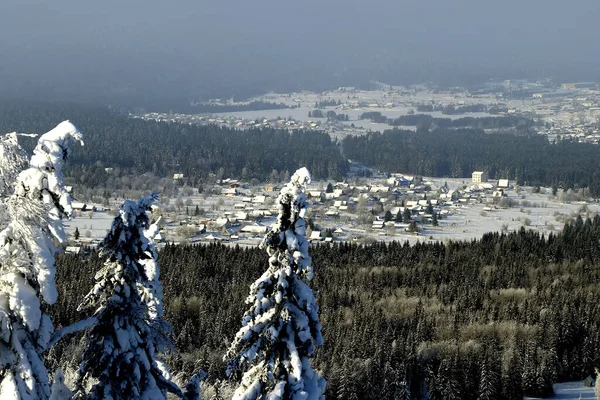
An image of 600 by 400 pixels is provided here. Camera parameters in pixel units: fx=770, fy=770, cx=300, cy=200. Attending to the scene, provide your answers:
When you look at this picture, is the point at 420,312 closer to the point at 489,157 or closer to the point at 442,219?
the point at 442,219

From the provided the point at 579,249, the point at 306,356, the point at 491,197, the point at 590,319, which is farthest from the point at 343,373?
the point at 491,197

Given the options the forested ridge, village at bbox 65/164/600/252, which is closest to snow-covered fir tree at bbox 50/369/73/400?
village at bbox 65/164/600/252

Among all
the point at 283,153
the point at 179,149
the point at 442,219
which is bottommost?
the point at 442,219

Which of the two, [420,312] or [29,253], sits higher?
[29,253]

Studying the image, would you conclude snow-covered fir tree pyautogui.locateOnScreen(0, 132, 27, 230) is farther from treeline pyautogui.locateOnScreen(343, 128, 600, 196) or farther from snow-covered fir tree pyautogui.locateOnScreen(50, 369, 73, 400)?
treeline pyautogui.locateOnScreen(343, 128, 600, 196)

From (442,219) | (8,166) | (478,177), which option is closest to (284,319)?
(8,166)

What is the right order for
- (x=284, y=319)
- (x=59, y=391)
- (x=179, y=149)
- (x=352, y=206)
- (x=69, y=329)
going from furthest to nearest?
1. (x=179, y=149)
2. (x=352, y=206)
3. (x=284, y=319)
4. (x=59, y=391)
5. (x=69, y=329)
